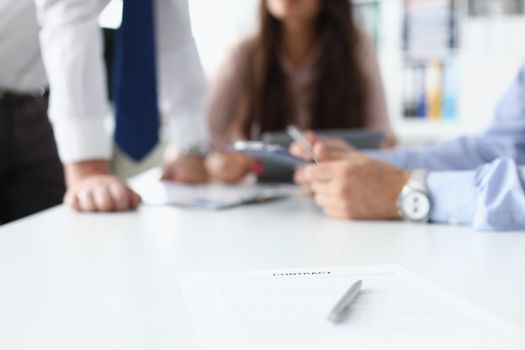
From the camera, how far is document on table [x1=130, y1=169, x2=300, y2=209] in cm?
115

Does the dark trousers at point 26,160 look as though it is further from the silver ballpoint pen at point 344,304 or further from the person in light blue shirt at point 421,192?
the silver ballpoint pen at point 344,304

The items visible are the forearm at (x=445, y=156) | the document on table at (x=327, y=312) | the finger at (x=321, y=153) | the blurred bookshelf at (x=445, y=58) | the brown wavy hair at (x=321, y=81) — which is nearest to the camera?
the document on table at (x=327, y=312)

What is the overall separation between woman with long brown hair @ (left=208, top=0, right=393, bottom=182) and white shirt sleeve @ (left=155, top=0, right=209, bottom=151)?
618 millimetres

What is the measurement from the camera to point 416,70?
365cm

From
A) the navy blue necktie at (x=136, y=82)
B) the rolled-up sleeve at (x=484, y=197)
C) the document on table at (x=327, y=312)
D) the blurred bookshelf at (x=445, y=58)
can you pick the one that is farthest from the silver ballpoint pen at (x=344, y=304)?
the blurred bookshelf at (x=445, y=58)

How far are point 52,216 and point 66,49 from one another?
0.29 meters

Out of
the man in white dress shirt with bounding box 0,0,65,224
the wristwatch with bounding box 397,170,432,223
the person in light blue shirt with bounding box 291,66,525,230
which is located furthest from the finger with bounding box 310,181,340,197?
the man in white dress shirt with bounding box 0,0,65,224

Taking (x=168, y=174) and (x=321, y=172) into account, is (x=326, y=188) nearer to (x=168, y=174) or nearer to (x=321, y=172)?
(x=321, y=172)

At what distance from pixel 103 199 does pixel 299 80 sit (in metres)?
1.28

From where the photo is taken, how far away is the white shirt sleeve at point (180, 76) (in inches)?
53.4

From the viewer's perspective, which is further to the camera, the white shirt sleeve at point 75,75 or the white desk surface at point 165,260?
the white shirt sleeve at point 75,75

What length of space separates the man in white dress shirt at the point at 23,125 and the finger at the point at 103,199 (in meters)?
0.39

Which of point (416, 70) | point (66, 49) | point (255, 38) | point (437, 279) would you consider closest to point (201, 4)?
point (416, 70)

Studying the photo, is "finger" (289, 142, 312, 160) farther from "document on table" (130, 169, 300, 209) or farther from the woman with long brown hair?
the woman with long brown hair
